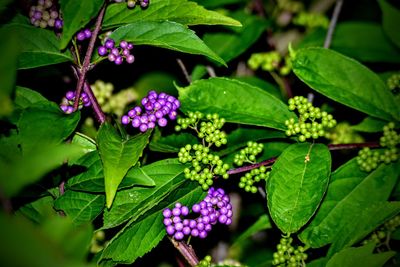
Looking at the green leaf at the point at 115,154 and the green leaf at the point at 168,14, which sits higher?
the green leaf at the point at 168,14

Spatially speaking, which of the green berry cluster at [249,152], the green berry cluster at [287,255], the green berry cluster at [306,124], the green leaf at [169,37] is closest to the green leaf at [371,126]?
the green berry cluster at [306,124]

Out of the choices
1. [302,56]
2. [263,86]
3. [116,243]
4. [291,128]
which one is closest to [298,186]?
[291,128]

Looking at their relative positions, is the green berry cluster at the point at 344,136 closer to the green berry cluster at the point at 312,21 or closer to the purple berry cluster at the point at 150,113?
the green berry cluster at the point at 312,21

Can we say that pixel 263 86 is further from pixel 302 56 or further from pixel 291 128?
pixel 291 128

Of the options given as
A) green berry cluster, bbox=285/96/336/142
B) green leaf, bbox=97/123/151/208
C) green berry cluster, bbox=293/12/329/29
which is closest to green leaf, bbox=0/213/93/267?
green leaf, bbox=97/123/151/208

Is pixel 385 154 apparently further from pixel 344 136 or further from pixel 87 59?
pixel 87 59

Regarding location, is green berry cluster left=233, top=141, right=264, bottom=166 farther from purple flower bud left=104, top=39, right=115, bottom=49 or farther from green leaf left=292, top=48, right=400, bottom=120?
purple flower bud left=104, top=39, right=115, bottom=49

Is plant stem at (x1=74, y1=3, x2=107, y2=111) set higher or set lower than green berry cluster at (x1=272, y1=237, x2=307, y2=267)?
higher
